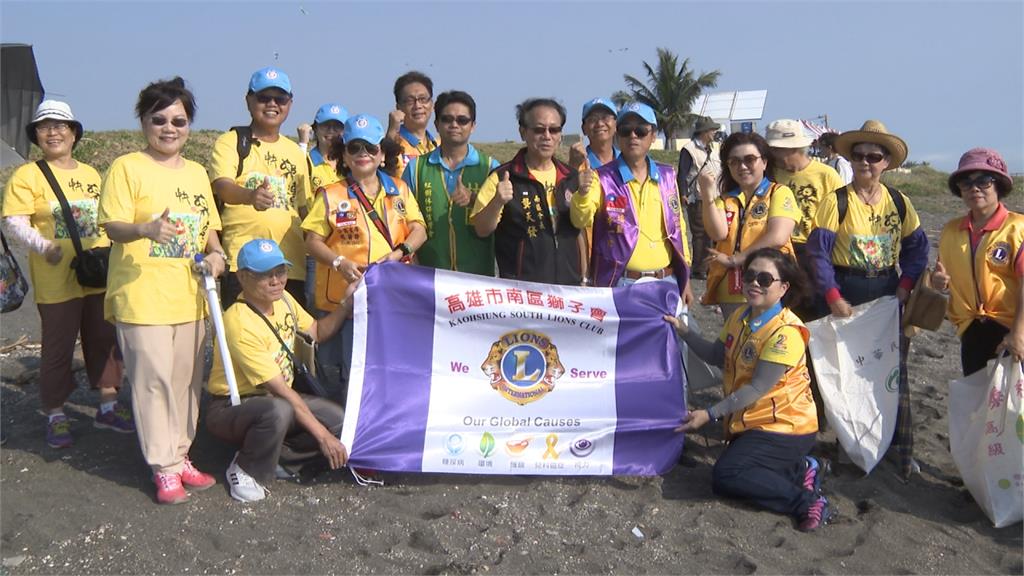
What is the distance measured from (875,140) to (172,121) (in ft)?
14.1

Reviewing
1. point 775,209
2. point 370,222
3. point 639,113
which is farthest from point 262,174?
point 775,209

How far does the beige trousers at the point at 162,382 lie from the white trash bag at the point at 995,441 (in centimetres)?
461

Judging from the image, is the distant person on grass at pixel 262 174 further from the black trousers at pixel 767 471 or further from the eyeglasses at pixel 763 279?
the black trousers at pixel 767 471

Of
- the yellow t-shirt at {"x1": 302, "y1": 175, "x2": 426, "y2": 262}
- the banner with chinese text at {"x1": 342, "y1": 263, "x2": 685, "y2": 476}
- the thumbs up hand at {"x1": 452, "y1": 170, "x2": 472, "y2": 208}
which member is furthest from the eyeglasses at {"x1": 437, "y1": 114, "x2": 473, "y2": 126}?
the banner with chinese text at {"x1": 342, "y1": 263, "x2": 685, "y2": 476}

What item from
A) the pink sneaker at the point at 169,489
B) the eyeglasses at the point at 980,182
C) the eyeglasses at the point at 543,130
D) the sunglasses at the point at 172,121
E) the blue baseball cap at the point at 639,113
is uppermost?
the blue baseball cap at the point at 639,113

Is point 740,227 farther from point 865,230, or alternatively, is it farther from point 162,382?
point 162,382

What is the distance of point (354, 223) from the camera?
17.1ft

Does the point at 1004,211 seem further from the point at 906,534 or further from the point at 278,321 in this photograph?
the point at 278,321

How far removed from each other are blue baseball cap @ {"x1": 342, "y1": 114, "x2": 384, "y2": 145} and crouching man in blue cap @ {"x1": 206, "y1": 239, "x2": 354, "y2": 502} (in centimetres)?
89

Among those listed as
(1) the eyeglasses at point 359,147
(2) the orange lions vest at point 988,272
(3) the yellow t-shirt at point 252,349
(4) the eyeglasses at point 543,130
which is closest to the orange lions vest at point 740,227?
(2) the orange lions vest at point 988,272

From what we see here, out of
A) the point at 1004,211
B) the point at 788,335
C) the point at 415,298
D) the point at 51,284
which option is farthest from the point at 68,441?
the point at 1004,211

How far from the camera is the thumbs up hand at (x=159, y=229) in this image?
14.3 feet

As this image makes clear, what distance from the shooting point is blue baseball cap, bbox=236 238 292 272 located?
15.3ft

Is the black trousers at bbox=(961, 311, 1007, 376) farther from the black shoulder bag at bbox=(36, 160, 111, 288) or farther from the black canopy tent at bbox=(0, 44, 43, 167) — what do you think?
the black canopy tent at bbox=(0, 44, 43, 167)
